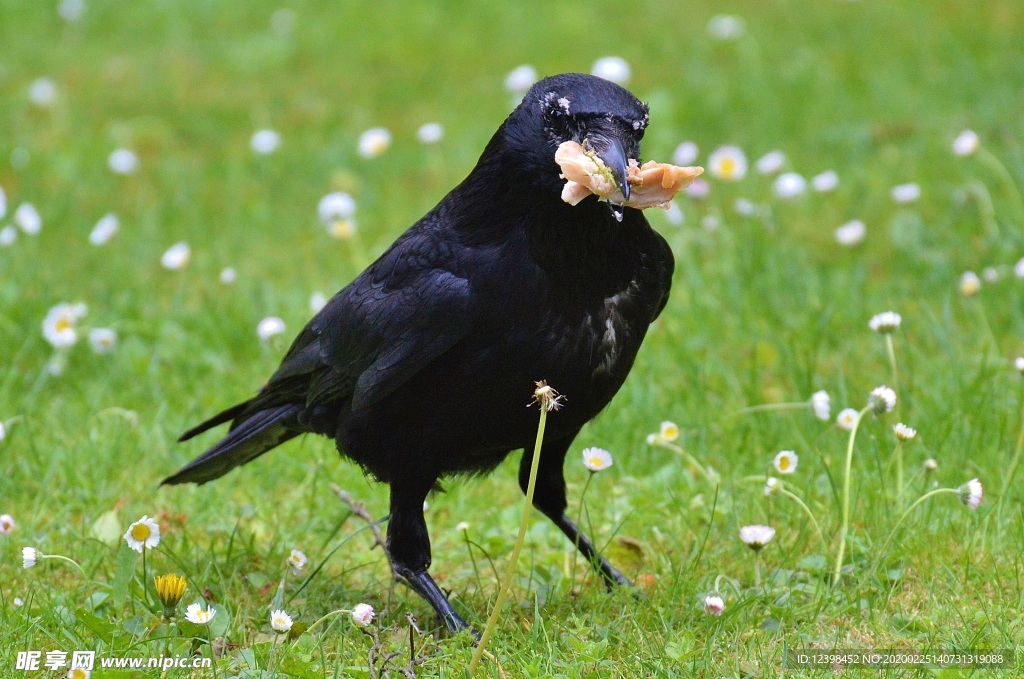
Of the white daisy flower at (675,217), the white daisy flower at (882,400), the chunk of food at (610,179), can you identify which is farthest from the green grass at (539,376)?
the chunk of food at (610,179)

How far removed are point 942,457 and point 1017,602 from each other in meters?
0.79

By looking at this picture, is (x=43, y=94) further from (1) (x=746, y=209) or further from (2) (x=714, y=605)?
(2) (x=714, y=605)

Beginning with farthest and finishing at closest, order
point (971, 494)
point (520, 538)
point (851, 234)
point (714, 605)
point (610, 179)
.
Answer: point (851, 234)
point (971, 494)
point (714, 605)
point (610, 179)
point (520, 538)

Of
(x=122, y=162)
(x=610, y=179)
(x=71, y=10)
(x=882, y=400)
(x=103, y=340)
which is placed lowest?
(x=882, y=400)

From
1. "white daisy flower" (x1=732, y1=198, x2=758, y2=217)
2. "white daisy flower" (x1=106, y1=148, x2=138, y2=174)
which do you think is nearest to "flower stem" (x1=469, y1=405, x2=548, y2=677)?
"white daisy flower" (x1=732, y1=198, x2=758, y2=217)

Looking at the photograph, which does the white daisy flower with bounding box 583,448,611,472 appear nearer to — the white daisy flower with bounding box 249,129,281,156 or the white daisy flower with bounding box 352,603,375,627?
the white daisy flower with bounding box 352,603,375,627

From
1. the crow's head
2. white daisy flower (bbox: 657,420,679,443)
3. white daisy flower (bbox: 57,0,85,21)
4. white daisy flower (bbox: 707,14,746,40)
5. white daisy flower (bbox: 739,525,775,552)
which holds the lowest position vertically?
white daisy flower (bbox: 739,525,775,552)

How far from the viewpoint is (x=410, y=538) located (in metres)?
3.26

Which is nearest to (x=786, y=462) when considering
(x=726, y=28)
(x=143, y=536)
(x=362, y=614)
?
(x=362, y=614)

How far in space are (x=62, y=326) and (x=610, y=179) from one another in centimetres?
276

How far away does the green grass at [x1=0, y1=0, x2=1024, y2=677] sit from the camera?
→ 3146mm

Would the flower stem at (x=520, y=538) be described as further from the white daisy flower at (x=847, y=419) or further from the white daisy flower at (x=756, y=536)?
the white daisy flower at (x=847, y=419)

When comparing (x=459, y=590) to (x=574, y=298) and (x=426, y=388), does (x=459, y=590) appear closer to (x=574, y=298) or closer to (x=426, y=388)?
(x=426, y=388)

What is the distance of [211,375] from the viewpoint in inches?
191
